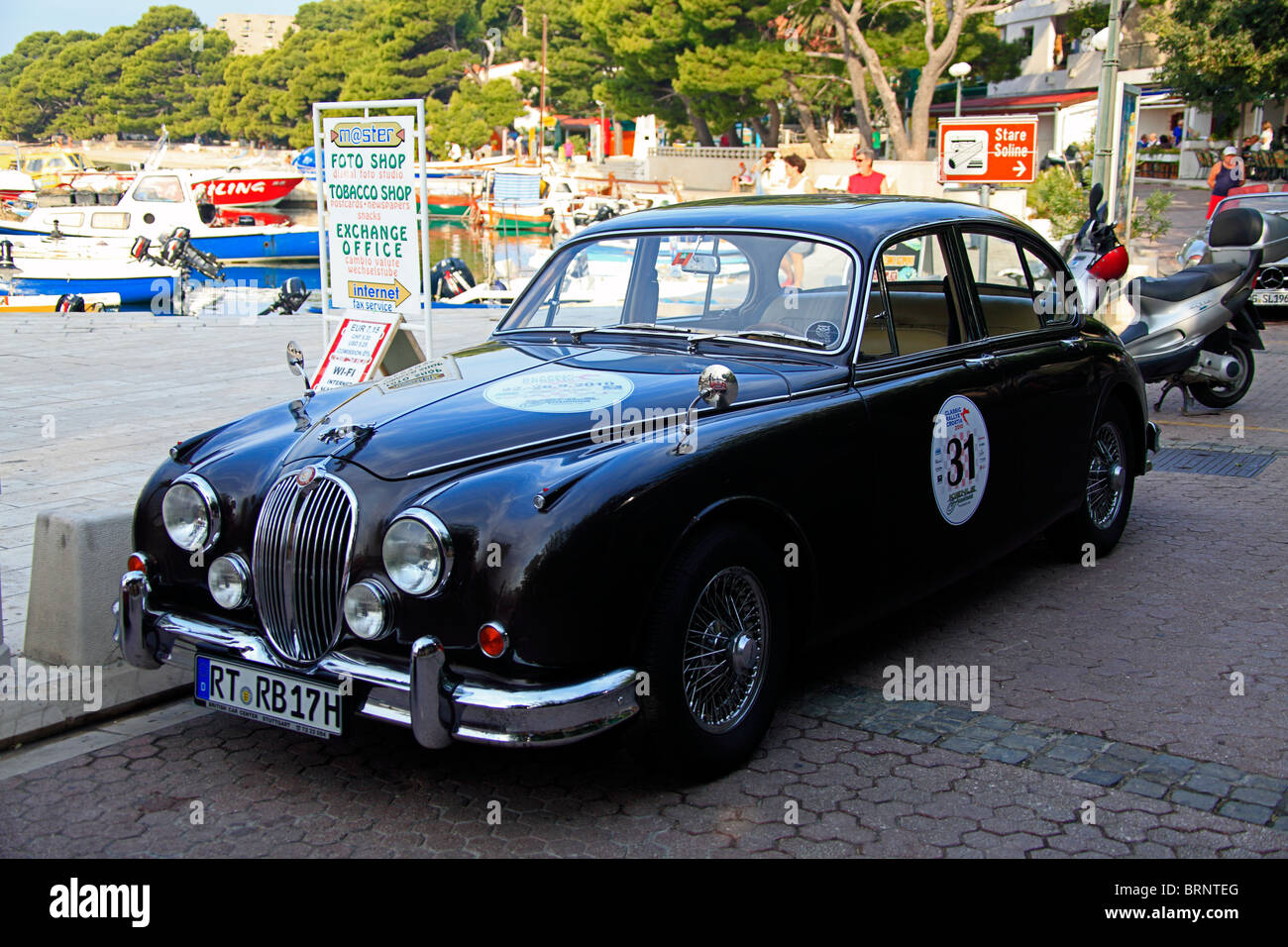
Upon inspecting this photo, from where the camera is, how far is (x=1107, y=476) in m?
6.59

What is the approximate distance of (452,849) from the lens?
Result: 11.6ft

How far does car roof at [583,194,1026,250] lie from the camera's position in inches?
196

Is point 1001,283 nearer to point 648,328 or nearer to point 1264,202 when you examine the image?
point 648,328

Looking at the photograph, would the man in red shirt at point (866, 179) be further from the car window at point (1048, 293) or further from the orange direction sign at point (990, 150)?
the car window at point (1048, 293)

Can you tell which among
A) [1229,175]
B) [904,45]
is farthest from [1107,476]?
[904,45]

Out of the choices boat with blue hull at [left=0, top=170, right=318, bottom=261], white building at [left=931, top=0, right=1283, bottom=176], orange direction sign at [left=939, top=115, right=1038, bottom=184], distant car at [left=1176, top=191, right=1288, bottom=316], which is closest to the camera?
orange direction sign at [left=939, top=115, right=1038, bottom=184]

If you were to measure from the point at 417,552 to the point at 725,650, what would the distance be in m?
1.05

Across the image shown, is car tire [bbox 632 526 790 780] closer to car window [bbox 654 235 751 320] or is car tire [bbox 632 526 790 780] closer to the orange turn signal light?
the orange turn signal light

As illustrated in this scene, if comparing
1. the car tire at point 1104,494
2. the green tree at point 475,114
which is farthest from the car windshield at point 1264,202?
the green tree at point 475,114

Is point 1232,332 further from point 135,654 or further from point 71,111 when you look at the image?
point 71,111

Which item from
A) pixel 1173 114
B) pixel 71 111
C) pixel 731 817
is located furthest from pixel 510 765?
pixel 71 111

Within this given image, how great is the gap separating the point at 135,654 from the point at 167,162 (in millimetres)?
104682

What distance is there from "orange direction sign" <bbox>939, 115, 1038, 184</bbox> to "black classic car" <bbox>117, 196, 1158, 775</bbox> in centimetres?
944

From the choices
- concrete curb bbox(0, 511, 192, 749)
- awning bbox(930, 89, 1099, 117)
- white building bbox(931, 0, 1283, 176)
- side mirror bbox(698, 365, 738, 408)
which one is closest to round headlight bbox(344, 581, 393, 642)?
side mirror bbox(698, 365, 738, 408)
